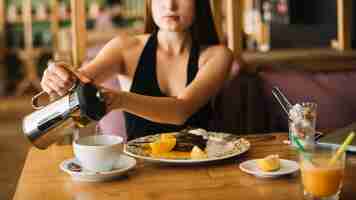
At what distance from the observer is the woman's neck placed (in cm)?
222

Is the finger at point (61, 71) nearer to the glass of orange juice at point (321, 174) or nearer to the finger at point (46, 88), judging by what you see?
the finger at point (46, 88)

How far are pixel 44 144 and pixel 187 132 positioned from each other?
16.2 inches

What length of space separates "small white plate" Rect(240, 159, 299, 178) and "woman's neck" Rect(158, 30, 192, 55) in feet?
2.79

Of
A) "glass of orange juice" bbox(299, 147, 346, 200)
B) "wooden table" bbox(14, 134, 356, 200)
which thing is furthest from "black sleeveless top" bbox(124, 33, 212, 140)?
"glass of orange juice" bbox(299, 147, 346, 200)

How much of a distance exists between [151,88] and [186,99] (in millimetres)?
243

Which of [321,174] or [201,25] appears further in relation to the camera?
[201,25]

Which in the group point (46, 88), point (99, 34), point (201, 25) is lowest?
point (99, 34)

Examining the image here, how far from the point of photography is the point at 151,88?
7.13ft

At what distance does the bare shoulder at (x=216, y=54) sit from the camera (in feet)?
7.11

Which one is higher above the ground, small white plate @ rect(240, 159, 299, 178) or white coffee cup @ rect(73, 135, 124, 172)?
white coffee cup @ rect(73, 135, 124, 172)

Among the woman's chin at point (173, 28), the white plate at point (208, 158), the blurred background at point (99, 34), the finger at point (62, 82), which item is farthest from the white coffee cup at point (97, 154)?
the blurred background at point (99, 34)

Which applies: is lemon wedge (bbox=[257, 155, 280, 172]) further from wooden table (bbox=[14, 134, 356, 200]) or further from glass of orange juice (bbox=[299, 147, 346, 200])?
glass of orange juice (bbox=[299, 147, 346, 200])

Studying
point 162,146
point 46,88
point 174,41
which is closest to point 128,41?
point 174,41

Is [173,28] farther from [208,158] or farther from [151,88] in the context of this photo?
[208,158]
